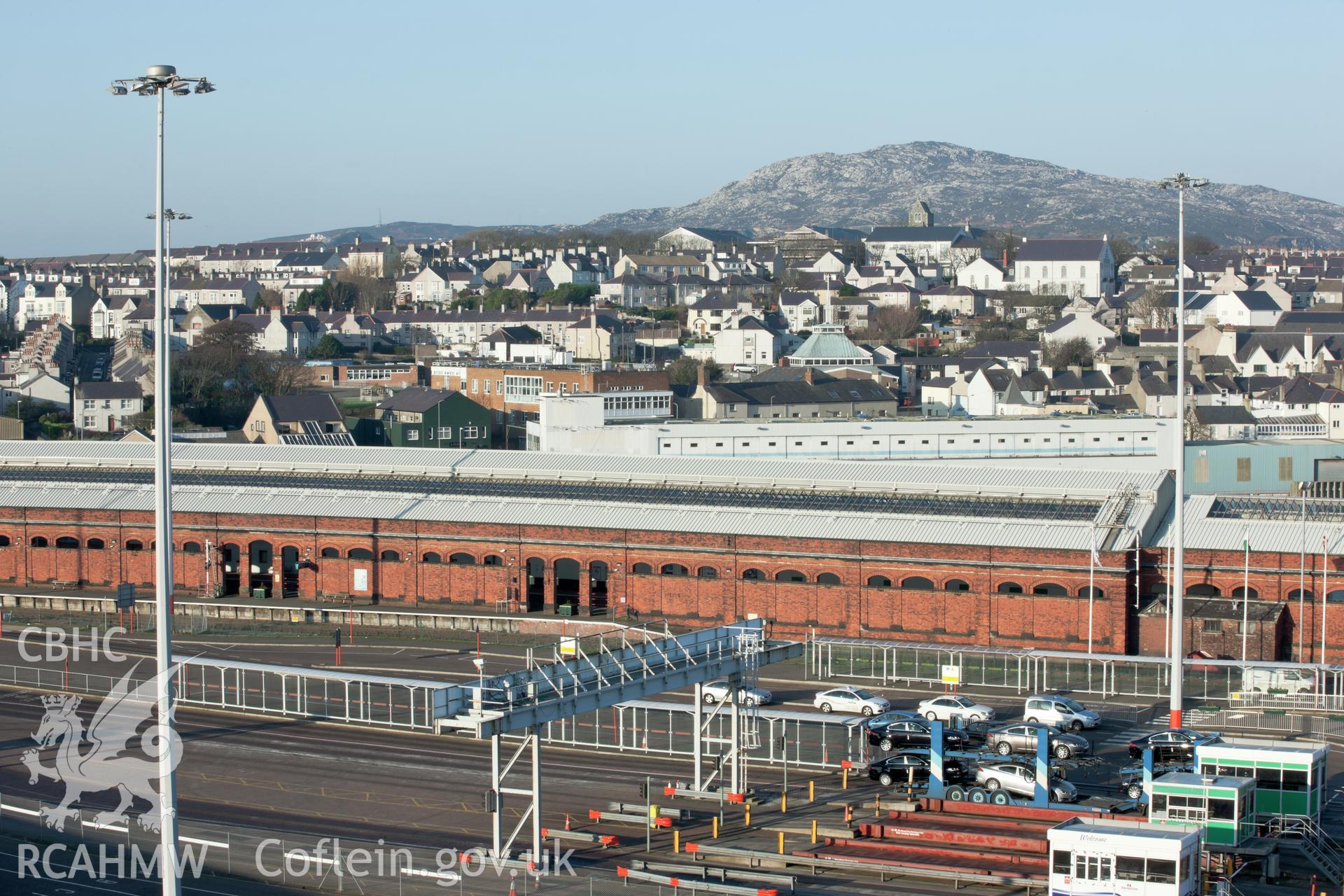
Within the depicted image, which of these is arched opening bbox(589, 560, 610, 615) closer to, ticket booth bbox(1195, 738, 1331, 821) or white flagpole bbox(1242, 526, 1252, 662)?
white flagpole bbox(1242, 526, 1252, 662)

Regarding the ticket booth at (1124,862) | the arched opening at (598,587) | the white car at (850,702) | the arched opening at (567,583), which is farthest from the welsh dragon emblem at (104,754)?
the ticket booth at (1124,862)

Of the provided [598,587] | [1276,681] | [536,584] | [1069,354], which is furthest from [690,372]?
[1276,681]

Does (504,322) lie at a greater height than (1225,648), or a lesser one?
greater

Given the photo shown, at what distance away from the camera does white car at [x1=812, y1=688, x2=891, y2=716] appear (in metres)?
40.8

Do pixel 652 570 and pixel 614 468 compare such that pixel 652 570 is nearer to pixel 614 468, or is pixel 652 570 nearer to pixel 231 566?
pixel 614 468

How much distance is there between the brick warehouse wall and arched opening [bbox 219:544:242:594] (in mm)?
137

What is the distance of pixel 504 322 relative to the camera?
159 meters

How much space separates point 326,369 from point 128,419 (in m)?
22.4

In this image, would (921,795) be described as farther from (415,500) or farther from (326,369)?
(326,369)

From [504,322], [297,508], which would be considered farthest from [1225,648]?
[504,322]

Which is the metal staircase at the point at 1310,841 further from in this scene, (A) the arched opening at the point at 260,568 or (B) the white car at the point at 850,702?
(A) the arched opening at the point at 260,568

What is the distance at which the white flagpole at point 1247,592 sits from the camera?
45031 millimetres

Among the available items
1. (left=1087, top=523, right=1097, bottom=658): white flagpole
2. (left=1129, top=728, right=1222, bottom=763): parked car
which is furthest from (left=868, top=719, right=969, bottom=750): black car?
(left=1087, top=523, right=1097, bottom=658): white flagpole

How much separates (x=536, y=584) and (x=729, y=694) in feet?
65.6
